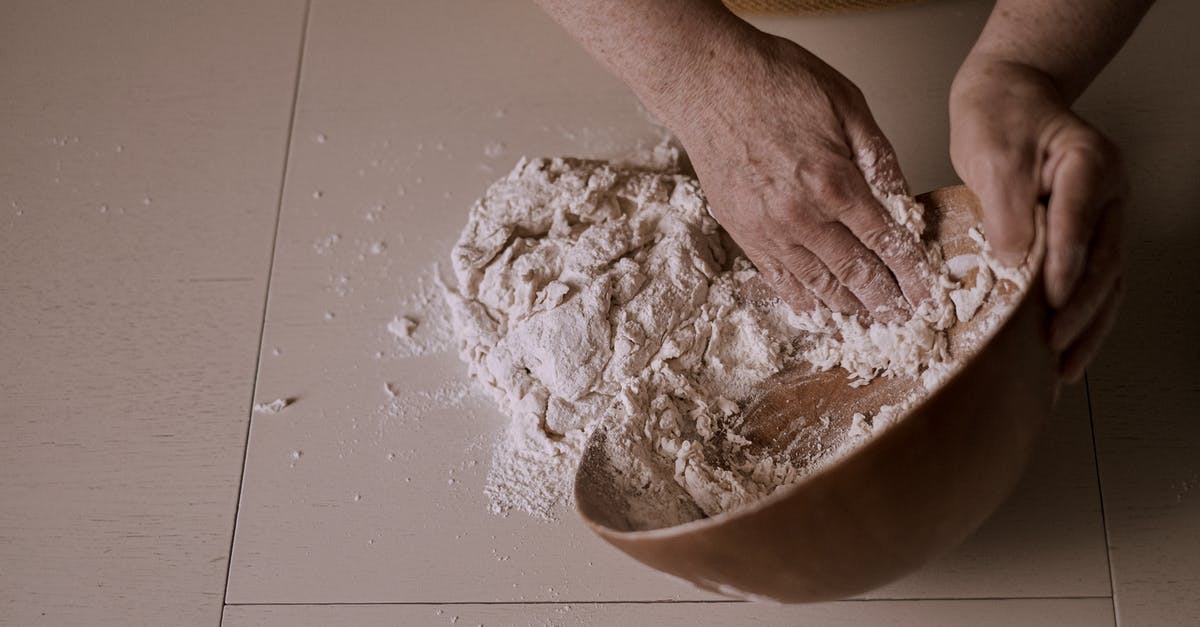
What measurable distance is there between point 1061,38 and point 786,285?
0.89 ft

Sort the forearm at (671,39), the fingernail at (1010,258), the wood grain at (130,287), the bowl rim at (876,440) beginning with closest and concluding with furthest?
the bowl rim at (876,440), the fingernail at (1010,258), the forearm at (671,39), the wood grain at (130,287)

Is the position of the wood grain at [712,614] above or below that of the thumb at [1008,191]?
below

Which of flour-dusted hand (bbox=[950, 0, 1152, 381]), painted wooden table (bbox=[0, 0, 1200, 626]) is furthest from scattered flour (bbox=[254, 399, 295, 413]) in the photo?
flour-dusted hand (bbox=[950, 0, 1152, 381])

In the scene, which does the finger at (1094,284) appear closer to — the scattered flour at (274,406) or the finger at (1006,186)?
the finger at (1006,186)

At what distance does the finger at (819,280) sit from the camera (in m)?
0.76

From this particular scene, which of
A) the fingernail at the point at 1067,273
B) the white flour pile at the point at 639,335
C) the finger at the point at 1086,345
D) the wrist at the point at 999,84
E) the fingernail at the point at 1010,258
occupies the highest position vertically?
the wrist at the point at 999,84

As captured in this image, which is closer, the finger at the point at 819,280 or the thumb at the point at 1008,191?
the thumb at the point at 1008,191

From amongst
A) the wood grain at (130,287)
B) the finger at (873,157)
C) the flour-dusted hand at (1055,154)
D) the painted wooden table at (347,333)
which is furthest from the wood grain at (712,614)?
the finger at (873,157)

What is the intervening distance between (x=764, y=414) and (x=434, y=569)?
1.02 feet

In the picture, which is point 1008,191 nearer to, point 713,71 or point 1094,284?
point 1094,284

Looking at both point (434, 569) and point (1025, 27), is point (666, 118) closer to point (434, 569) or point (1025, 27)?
point (1025, 27)

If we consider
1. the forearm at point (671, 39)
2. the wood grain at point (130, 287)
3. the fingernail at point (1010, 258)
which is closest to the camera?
the fingernail at point (1010, 258)

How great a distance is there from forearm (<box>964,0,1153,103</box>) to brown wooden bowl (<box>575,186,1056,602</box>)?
0.65 ft

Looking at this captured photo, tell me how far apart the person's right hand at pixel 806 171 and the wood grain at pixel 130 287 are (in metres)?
0.51
